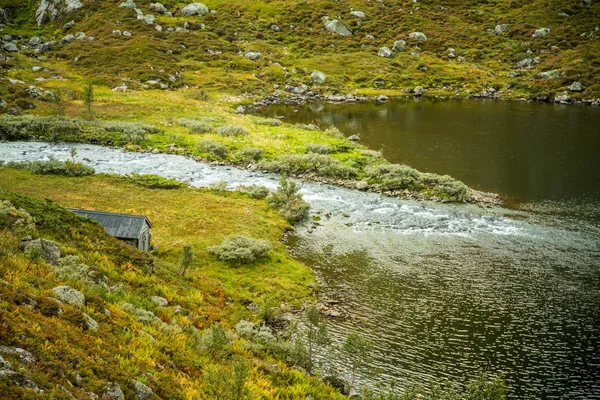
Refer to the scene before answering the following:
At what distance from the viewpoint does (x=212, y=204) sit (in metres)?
52.2

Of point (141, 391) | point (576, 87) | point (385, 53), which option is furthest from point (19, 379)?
point (385, 53)

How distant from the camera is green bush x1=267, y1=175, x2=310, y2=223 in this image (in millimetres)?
50344

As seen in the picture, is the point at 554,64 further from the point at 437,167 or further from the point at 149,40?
the point at 149,40

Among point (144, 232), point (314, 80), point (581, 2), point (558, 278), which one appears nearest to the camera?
point (144, 232)

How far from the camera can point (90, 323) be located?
60.1ft

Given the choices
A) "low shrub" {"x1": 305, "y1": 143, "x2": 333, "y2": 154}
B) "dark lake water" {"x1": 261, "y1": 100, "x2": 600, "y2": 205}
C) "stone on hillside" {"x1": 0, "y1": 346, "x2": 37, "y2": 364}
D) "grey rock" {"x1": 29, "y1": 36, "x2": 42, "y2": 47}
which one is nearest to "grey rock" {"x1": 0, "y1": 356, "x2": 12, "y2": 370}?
"stone on hillside" {"x1": 0, "y1": 346, "x2": 37, "y2": 364}

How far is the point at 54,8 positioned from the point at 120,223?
17361cm

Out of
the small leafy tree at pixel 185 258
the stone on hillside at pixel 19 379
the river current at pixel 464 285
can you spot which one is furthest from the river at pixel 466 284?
the stone on hillside at pixel 19 379

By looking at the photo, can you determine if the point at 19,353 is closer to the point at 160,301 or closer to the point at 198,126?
the point at 160,301

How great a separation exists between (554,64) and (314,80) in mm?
76176

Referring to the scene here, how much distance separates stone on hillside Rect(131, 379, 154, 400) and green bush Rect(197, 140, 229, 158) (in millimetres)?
57430

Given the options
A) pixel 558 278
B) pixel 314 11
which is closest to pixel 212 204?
pixel 558 278

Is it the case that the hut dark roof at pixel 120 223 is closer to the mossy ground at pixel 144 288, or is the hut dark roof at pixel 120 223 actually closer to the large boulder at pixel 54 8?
the mossy ground at pixel 144 288

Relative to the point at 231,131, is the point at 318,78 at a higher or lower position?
higher
